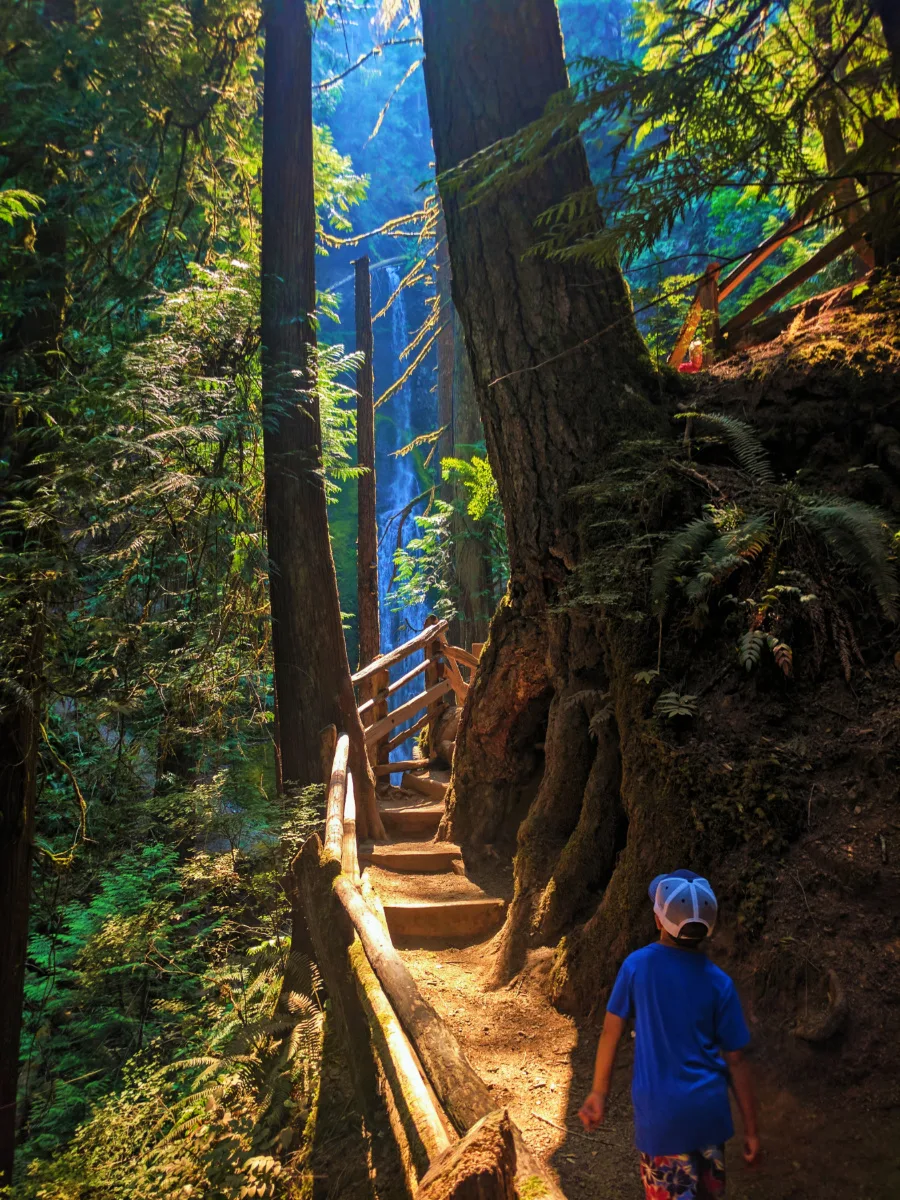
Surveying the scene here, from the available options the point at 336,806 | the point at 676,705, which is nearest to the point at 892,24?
the point at 676,705

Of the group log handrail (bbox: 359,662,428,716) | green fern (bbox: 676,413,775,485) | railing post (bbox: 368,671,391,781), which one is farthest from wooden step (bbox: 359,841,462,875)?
green fern (bbox: 676,413,775,485)

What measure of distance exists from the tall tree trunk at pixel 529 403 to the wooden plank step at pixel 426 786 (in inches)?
113

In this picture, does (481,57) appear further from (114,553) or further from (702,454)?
(114,553)

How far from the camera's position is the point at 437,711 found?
10938 mm

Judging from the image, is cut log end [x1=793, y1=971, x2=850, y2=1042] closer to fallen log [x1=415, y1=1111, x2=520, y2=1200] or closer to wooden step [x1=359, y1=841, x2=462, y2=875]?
fallen log [x1=415, y1=1111, x2=520, y2=1200]

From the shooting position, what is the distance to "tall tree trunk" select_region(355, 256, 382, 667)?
1318 cm

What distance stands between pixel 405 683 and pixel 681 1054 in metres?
8.53

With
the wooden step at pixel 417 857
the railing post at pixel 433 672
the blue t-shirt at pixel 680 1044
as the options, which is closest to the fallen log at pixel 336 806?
the wooden step at pixel 417 857

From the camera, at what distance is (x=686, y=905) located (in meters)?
2.29

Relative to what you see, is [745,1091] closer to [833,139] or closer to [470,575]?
[833,139]

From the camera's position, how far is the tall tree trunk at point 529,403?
4.66 meters

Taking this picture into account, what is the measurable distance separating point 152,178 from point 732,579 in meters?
7.64

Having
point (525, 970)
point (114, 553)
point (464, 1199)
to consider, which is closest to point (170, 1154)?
point (525, 970)

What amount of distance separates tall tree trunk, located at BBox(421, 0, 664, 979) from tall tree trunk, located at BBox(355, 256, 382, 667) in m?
6.86
